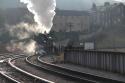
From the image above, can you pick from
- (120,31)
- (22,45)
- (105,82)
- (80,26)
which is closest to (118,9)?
(120,31)

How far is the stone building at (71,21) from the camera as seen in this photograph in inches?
4381

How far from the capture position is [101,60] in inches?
878

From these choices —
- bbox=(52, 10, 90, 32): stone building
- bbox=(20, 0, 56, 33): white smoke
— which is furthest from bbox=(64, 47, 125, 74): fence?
bbox=(52, 10, 90, 32): stone building

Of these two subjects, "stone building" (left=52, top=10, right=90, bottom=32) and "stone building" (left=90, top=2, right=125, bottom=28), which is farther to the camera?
"stone building" (left=52, top=10, right=90, bottom=32)

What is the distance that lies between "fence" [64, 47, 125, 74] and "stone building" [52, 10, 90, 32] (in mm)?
81623

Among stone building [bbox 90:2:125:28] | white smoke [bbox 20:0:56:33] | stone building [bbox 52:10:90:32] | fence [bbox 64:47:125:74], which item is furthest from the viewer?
stone building [bbox 52:10:90:32]

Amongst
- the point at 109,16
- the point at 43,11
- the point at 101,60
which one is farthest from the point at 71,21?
the point at 101,60

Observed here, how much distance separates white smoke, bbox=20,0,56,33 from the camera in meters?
42.4

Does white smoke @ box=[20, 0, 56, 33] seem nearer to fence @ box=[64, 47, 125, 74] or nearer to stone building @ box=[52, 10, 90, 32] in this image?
fence @ box=[64, 47, 125, 74]

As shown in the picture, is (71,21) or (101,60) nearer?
(101,60)

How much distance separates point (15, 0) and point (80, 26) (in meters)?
50.9

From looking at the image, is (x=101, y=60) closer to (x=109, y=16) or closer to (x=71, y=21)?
(x=109, y=16)

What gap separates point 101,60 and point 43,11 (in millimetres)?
21844

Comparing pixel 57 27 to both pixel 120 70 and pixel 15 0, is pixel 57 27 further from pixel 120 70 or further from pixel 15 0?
pixel 120 70
